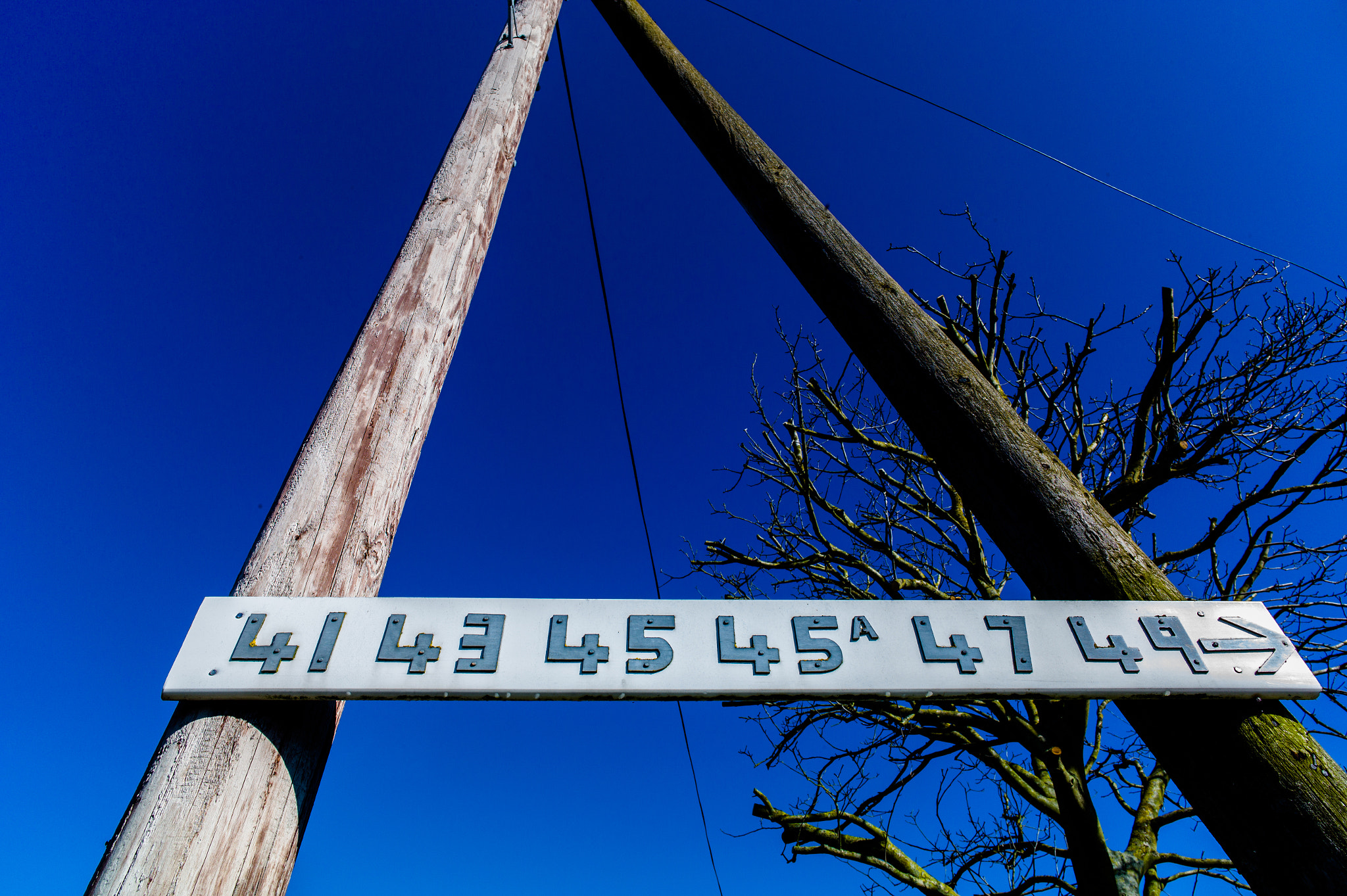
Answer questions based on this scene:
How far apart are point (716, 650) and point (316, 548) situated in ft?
2.62

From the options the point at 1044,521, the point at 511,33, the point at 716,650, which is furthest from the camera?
the point at 511,33

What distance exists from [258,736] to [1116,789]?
608 centimetres

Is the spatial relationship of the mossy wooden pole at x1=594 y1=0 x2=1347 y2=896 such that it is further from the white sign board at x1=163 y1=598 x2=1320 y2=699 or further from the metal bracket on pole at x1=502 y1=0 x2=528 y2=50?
the metal bracket on pole at x1=502 y1=0 x2=528 y2=50

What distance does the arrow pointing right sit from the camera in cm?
120

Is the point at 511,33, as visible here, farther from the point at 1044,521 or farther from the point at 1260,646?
the point at 1260,646

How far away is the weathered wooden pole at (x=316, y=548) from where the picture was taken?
952mm

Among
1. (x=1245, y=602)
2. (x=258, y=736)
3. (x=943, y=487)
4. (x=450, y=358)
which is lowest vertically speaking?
(x=258, y=736)

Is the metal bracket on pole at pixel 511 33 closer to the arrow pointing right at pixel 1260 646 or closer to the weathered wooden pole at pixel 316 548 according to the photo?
the weathered wooden pole at pixel 316 548

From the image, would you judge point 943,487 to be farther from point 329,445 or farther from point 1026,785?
point 329,445

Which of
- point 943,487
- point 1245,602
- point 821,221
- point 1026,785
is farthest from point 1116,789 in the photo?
point 821,221

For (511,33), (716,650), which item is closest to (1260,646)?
(716,650)

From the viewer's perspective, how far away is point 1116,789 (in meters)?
5.07

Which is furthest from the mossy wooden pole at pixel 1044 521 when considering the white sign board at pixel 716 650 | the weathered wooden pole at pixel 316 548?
the weathered wooden pole at pixel 316 548

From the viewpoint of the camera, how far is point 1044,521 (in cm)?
136
